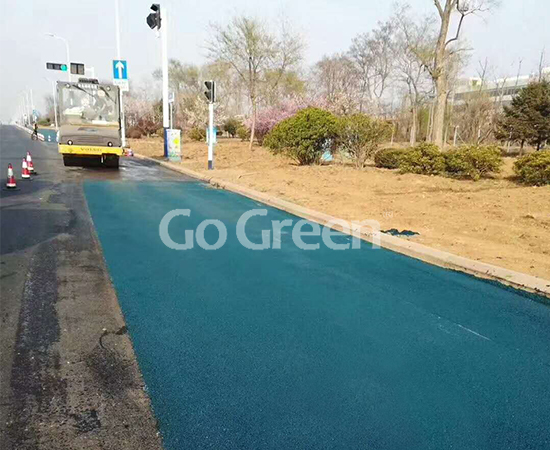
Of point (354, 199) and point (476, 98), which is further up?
point (476, 98)

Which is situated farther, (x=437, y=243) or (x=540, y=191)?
(x=540, y=191)

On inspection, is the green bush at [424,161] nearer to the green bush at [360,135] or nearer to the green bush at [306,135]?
the green bush at [360,135]

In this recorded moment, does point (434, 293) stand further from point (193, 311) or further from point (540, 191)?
point (540, 191)

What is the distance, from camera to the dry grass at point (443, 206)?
6.71 m

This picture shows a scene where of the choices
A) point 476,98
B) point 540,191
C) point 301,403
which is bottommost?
point 301,403

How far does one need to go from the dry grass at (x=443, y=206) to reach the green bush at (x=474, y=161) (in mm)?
571

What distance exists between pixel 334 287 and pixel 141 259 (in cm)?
275

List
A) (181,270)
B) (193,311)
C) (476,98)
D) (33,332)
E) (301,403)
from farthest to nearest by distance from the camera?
(476,98), (181,270), (193,311), (33,332), (301,403)

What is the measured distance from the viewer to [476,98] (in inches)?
1465

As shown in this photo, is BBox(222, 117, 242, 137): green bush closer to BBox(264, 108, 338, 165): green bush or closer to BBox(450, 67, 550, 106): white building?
BBox(450, 67, 550, 106): white building

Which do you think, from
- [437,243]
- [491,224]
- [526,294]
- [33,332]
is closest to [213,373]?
[33,332]

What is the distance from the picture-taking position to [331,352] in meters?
3.61

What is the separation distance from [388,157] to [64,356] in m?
16.5

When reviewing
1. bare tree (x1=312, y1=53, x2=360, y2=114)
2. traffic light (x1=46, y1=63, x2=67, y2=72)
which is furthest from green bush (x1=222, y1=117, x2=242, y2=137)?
traffic light (x1=46, y1=63, x2=67, y2=72)
